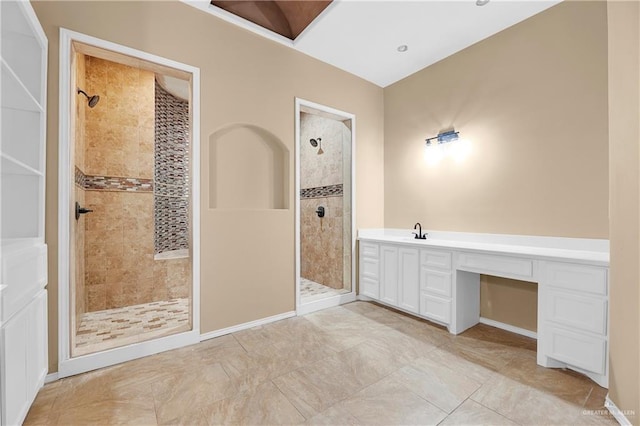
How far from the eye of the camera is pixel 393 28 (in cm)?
272

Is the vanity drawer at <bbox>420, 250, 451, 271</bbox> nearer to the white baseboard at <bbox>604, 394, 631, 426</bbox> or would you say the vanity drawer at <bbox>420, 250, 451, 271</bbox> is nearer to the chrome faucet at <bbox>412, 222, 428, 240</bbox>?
the chrome faucet at <bbox>412, 222, 428, 240</bbox>

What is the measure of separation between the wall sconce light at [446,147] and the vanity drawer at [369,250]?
1.25 m

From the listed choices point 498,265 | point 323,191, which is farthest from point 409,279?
point 323,191

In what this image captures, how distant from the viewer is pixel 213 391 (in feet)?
5.81

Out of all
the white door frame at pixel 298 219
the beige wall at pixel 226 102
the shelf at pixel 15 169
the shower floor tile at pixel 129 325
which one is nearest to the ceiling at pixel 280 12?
the beige wall at pixel 226 102

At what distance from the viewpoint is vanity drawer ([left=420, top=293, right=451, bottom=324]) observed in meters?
2.62

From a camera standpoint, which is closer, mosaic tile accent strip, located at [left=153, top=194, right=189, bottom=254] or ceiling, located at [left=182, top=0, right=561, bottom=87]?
ceiling, located at [left=182, top=0, right=561, bottom=87]

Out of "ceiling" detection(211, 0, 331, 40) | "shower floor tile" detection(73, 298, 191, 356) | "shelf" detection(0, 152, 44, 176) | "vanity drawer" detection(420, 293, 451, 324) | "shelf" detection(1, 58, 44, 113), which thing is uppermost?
"ceiling" detection(211, 0, 331, 40)

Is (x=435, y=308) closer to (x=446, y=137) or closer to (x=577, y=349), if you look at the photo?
(x=577, y=349)

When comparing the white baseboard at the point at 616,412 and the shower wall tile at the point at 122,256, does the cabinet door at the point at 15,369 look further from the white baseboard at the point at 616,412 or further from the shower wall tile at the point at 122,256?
the white baseboard at the point at 616,412

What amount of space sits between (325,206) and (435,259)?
6.49 feet

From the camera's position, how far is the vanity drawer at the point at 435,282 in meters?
2.62

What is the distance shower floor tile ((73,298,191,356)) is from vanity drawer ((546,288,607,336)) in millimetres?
2884

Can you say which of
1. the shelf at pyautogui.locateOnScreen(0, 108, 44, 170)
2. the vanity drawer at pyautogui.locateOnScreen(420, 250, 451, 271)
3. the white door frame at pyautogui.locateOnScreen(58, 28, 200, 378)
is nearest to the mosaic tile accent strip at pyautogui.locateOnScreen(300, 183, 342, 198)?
the vanity drawer at pyautogui.locateOnScreen(420, 250, 451, 271)
